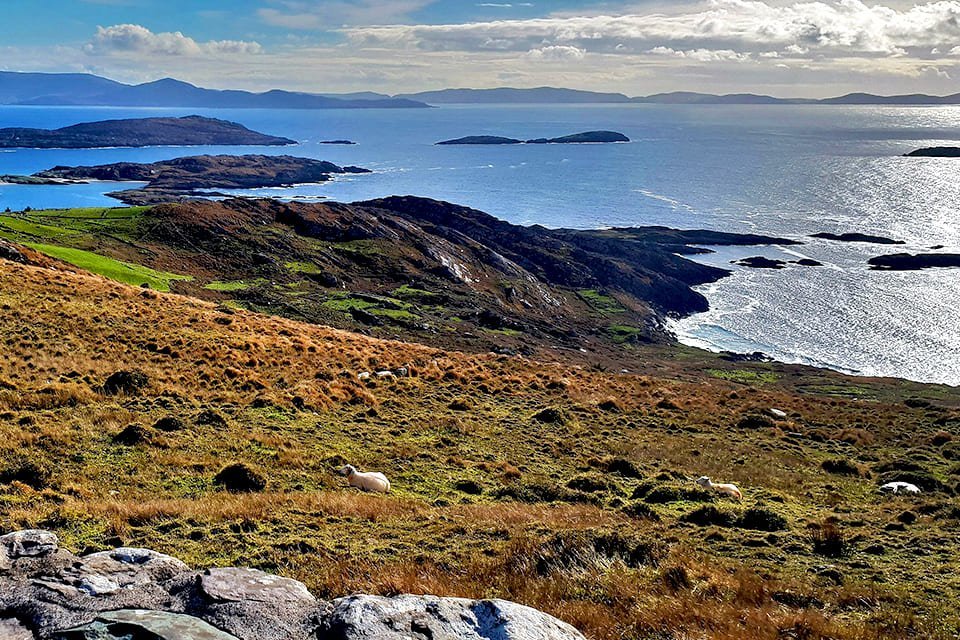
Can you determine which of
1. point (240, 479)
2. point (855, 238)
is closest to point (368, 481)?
point (240, 479)

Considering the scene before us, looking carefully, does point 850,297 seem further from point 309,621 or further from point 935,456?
point 309,621

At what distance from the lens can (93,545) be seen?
9.93 m

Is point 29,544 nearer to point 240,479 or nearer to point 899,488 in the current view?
point 240,479

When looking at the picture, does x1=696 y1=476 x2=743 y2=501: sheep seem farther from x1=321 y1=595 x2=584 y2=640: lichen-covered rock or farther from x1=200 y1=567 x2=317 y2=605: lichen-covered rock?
x1=200 y1=567 x2=317 y2=605: lichen-covered rock

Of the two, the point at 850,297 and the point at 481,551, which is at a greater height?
the point at 481,551

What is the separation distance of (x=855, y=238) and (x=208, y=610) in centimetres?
18003

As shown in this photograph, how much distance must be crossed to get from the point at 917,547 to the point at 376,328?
2166 inches

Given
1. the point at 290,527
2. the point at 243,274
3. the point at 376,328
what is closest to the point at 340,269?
the point at 243,274

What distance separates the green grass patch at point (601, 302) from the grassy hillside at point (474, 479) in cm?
7303

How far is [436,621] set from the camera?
274 inches

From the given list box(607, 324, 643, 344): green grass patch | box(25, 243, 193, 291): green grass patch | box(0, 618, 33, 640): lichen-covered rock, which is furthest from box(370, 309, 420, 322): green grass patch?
box(0, 618, 33, 640): lichen-covered rock

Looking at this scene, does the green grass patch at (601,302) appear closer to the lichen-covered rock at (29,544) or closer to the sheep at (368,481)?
the sheep at (368,481)

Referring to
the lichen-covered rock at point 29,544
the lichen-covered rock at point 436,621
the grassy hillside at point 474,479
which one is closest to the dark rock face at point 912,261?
the grassy hillside at point 474,479

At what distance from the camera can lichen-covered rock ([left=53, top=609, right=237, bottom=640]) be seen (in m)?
6.05
